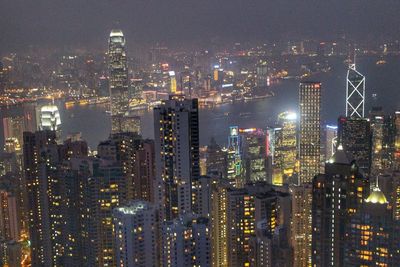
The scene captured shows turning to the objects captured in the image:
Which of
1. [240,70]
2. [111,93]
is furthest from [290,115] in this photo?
[111,93]

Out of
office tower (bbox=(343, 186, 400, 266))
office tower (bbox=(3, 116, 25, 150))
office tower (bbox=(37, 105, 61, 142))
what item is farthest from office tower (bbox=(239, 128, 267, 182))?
office tower (bbox=(343, 186, 400, 266))

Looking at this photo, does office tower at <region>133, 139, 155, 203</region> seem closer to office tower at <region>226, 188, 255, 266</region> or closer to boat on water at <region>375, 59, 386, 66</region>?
office tower at <region>226, 188, 255, 266</region>

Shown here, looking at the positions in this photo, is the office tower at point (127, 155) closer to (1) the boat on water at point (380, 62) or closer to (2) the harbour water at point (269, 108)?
(2) the harbour water at point (269, 108)

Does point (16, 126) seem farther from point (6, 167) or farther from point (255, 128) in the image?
point (255, 128)

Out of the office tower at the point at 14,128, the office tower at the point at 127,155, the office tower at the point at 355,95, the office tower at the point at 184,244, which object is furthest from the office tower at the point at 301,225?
the office tower at the point at 14,128

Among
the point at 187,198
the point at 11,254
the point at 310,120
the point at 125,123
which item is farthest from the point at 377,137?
the point at 11,254

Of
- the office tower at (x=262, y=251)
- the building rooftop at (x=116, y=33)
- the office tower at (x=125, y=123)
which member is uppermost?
the building rooftop at (x=116, y=33)
